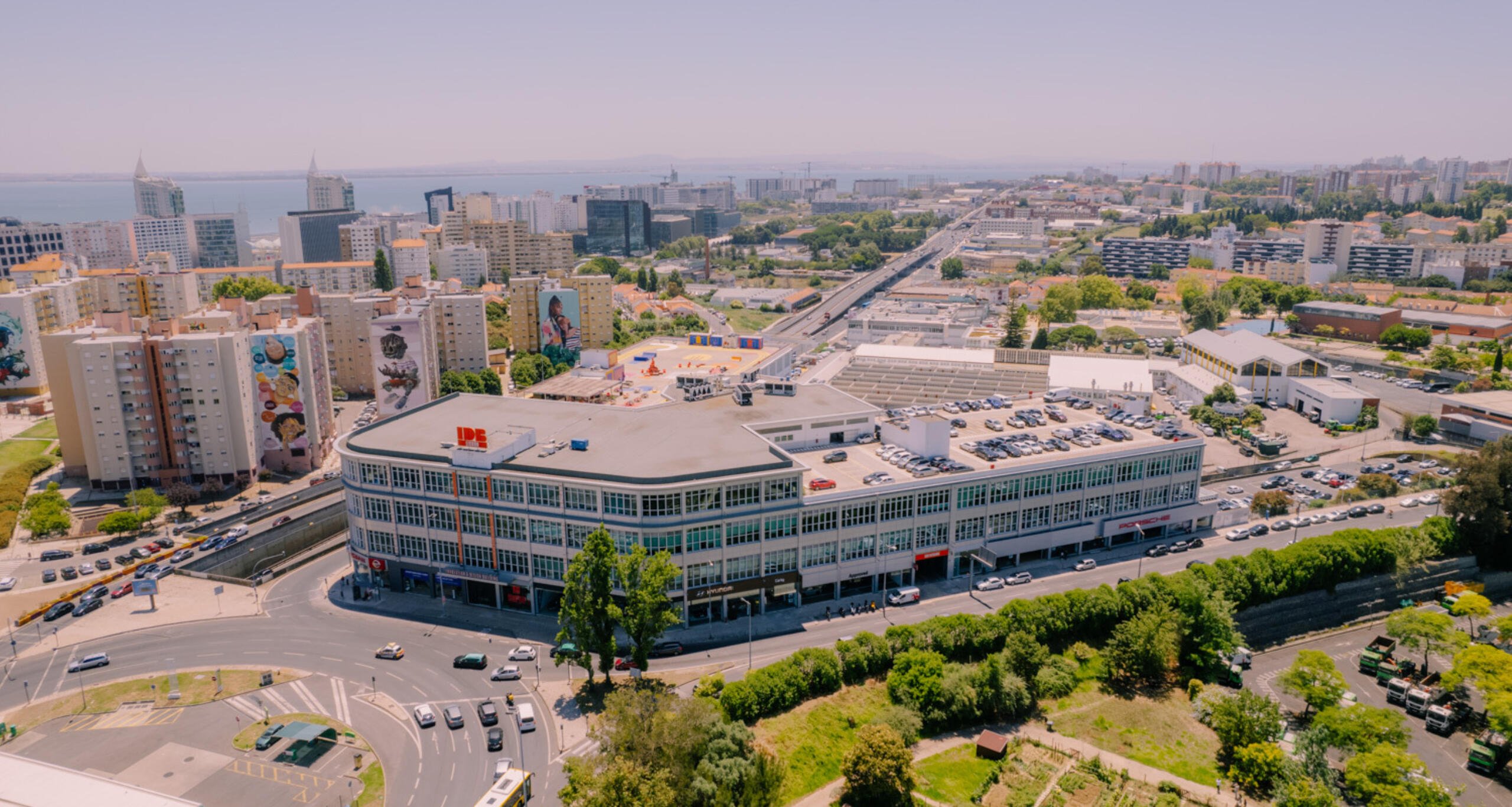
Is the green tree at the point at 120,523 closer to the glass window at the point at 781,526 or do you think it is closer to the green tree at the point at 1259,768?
the glass window at the point at 781,526

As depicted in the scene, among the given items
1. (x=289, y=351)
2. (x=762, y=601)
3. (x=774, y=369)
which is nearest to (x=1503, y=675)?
(x=762, y=601)

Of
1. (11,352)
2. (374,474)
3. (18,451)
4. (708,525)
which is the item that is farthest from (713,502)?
(11,352)

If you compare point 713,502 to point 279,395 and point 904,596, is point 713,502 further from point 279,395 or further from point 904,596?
point 279,395

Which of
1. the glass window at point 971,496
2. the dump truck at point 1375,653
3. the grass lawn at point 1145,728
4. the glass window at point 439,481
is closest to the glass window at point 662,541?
the glass window at point 439,481

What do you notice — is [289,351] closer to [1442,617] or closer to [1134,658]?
[1134,658]

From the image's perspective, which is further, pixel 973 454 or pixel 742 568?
pixel 973 454

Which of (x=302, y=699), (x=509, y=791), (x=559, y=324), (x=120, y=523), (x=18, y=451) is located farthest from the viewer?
(x=559, y=324)

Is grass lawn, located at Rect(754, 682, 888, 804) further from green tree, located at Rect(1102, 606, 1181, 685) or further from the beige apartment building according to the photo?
the beige apartment building
